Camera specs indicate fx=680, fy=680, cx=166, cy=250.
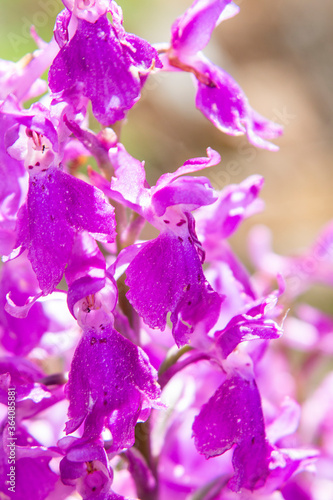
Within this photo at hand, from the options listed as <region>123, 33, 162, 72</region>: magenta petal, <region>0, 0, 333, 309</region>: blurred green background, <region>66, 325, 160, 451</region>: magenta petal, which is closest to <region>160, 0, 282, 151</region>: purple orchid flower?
<region>123, 33, 162, 72</region>: magenta petal

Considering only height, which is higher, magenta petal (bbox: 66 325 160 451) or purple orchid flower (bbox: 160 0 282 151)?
purple orchid flower (bbox: 160 0 282 151)

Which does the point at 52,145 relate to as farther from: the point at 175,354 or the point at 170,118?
the point at 170,118

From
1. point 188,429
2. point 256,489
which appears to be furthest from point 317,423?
point 256,489

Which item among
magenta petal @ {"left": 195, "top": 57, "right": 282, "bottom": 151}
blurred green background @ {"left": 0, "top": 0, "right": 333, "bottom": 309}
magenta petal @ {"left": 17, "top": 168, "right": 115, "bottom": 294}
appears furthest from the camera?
blurred green background @ {"left": 0, "top": 0, "right": 333, "bottom": 309}

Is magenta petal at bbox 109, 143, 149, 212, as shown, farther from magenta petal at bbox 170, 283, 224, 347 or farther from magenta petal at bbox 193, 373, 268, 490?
magenta petal at bbox 193, 373, 268, 490

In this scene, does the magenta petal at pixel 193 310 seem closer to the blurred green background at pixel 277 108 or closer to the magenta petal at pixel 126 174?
the magenta petal at pixel 126 174

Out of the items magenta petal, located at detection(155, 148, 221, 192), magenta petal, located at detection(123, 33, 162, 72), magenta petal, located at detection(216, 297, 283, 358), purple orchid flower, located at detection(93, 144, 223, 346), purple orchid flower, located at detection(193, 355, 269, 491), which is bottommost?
purple orchid flower, located at detection(193, 355, 269, 491)

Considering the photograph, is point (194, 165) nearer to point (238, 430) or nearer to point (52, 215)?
point (52, 215)
